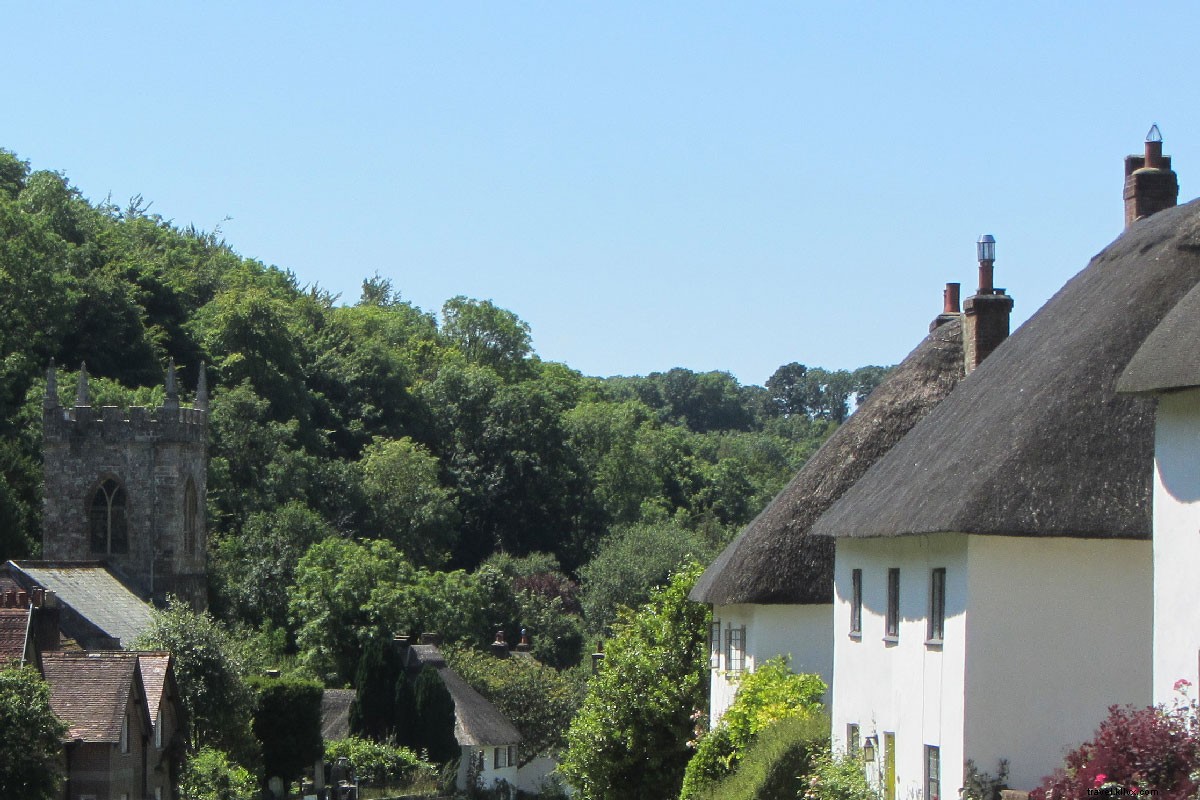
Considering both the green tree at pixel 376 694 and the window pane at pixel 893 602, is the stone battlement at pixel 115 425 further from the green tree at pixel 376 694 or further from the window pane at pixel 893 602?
the window pane at pixel 893 602

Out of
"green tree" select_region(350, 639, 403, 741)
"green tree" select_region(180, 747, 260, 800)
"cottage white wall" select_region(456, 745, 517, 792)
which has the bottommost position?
"cottage white wall" select_region(456, 745, 517, 792)

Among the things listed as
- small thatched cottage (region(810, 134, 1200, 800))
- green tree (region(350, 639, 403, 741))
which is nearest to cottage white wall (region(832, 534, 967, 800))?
small thatched cottage (region(810, 134, 1200, 800))

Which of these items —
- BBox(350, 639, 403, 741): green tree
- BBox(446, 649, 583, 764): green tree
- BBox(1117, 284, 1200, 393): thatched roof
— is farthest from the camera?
BBox(446, 649, 583, 764): green tree

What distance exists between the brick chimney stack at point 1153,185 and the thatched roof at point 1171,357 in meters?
9.40

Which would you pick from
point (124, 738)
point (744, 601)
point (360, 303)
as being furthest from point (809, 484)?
point (360, 303)

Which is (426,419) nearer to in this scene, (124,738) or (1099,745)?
(124,738)

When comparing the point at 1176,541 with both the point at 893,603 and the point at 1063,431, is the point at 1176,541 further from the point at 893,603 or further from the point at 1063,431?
the point at 893,603

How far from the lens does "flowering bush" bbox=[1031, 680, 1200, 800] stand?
16.0 meters

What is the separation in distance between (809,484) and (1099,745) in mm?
15568

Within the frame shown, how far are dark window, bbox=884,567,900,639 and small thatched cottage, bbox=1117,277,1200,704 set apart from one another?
25.0 ft

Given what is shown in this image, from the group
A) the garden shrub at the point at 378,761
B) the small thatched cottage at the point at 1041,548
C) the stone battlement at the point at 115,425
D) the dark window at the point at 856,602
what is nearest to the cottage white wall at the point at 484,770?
the garden shrub at the point at 378,761

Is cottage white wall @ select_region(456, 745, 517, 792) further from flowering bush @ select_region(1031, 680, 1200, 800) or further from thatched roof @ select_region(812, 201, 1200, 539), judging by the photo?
flowering bush @ select_region(1031, 680, 1200, 800)

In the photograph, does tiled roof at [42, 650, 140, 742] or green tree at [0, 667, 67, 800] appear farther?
tiled roof at [42, 650, 140, 742]

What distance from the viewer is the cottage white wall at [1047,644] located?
73.2ft
